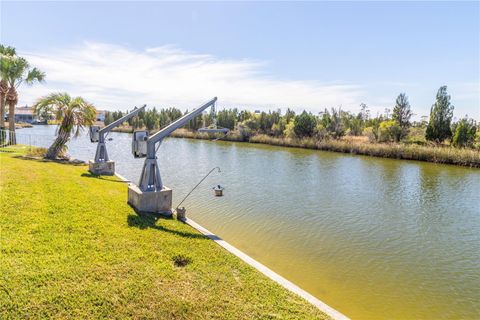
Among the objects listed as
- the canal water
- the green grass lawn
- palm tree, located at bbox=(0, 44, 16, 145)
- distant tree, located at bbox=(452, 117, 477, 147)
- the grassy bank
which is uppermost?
palm tree, located at bbox=(0, 44, 16, 145)

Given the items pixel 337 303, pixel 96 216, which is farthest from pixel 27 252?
pixel 337 303

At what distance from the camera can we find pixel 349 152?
32.9 metres

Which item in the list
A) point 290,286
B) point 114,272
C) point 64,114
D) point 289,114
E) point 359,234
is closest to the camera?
point 114,272

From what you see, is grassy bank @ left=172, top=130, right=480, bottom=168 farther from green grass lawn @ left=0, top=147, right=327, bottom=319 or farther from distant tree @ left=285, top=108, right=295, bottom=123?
green grass lawn @ left=0, top=147, right=327, bottom=319

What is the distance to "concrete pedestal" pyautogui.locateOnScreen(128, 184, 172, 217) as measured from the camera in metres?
7.52

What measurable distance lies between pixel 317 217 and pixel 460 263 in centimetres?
403

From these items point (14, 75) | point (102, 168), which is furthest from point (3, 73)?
point (102, 168)

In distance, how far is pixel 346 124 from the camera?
46.2 m

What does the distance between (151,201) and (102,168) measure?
18.8ft

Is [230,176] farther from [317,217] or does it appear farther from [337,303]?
[337,303]

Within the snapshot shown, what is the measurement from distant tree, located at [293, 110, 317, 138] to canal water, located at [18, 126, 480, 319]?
2512 centimetres

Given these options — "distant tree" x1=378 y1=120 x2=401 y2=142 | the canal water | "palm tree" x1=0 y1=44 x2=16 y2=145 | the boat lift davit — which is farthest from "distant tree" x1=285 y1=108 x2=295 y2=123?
the boat lift davit

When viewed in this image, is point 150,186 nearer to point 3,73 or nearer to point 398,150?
point 3,73

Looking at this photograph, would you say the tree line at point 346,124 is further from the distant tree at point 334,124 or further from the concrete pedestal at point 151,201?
→ the concrete pedestal at point 151,201
